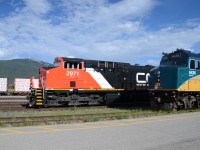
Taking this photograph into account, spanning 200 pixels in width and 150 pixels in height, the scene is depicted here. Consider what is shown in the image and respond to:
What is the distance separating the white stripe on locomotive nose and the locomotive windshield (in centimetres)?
511

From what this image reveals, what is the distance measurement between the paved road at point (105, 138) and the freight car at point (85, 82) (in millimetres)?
10580

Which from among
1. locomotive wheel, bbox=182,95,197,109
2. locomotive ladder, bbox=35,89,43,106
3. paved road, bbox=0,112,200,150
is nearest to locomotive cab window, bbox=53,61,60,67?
locomotive ladder, bbox=35,89,43,106

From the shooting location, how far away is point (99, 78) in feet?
72.8

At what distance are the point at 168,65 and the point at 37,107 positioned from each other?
369 inches

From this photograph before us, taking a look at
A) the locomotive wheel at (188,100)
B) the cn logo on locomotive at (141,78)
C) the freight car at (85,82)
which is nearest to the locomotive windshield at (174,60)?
the locomotive wheel at (188,100)

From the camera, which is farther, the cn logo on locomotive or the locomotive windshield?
the cn logo on locomotive

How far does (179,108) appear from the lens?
18422mm

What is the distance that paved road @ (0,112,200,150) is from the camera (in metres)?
7.26

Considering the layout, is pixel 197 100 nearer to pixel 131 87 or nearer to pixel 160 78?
pixel 160 78

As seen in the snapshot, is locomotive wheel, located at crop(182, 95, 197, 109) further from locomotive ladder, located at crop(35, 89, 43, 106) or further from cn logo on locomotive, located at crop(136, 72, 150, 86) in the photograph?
locomotive ladder, located at crop(35, 89, 43, 106)

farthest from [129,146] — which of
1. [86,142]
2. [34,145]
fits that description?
[34,145]

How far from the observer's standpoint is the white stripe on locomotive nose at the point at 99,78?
21.8m

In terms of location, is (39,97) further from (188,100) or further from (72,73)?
(188,100)

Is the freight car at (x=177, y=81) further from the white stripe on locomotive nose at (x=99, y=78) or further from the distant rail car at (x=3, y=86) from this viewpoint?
the distant rail car at (x=3, y=86)
